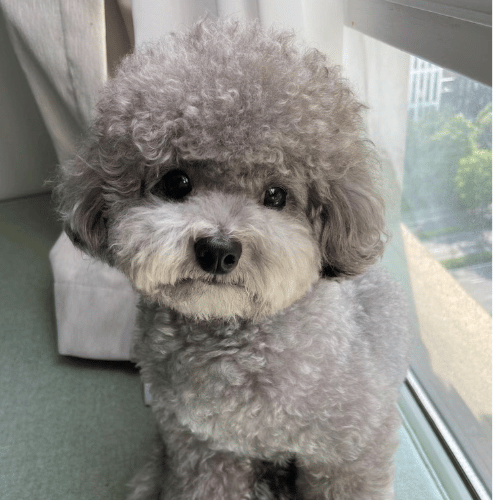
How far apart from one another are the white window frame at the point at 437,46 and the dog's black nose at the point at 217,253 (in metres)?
0.37

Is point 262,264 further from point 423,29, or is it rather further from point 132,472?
point 132,472

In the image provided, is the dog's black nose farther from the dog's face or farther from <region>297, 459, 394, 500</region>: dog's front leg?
<region>297, 459, 394, 500</region>: dog's front leg

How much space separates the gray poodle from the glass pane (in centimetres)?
23

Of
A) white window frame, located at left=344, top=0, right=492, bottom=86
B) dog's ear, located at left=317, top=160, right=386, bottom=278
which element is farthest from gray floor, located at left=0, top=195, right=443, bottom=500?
white window frame, located at left=344, top=0, right=492, bottom=86

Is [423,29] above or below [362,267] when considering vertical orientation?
above

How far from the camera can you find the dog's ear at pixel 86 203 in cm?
83

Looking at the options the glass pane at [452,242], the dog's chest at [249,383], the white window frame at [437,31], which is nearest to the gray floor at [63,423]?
the glass pane at [452,242]

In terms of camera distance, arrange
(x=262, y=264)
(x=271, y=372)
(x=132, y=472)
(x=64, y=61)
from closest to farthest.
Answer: (x=262, y=264) → (x=271, y=372) → (x=132, y=472) → (x=64, y=61)

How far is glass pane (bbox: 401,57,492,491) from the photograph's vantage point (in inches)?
41.6

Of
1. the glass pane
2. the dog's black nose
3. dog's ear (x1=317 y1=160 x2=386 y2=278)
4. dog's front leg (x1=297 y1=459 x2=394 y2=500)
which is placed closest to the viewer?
the dog's black nose

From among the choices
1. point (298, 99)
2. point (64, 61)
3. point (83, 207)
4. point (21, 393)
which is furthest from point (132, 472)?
point (64, 61)

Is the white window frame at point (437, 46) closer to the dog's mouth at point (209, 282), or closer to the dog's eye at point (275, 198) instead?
the dog's eye at point (275, 198)

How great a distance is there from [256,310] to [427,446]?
2.09 ft

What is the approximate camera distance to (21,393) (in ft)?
4.57
